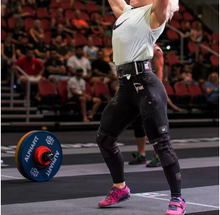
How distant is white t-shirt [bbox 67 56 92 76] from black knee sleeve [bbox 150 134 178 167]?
11395 millimetres

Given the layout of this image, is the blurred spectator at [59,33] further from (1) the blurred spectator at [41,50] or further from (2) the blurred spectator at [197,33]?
(2) the blurred spectator at [197,33]

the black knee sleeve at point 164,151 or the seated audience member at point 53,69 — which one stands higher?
the seated audience member at point 53,69

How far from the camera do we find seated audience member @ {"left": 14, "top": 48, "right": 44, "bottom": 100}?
14.3 m

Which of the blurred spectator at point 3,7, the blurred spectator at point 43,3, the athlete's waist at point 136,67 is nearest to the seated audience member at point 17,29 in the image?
the blurred spectator at point 3,7

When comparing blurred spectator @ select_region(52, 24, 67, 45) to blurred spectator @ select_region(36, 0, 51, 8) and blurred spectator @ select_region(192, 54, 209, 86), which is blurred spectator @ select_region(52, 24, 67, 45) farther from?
blurred spectator @ select_region(192, 54, 209, 86)

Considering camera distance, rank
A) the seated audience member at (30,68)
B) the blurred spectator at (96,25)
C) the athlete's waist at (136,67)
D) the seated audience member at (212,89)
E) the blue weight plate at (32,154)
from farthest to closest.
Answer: the blurred spectator at (96,25) → the seated audience member at (212,89) → the seated audience member at (30,68) → the blue weight plate at (32,154) → the athlete's waist at (136,67)

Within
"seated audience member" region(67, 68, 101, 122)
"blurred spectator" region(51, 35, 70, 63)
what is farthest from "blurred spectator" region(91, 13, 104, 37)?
"seated audience member" region(67, 68, 101, 122)

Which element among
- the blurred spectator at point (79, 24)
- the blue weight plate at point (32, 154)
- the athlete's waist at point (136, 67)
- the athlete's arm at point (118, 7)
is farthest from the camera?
the blurred spectator at point (79, 24)

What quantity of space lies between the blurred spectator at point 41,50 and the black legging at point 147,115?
36.9 ft

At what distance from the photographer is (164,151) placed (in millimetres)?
4191

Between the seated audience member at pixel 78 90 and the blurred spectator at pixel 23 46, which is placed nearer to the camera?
the seated audience member at pixel 78 90

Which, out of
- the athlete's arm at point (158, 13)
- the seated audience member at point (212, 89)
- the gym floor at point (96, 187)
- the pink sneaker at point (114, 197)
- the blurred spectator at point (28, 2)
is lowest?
the gym floor at point (96, 187)

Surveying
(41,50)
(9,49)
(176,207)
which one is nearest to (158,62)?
(176,207)

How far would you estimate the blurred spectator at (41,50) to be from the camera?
1567 cm
